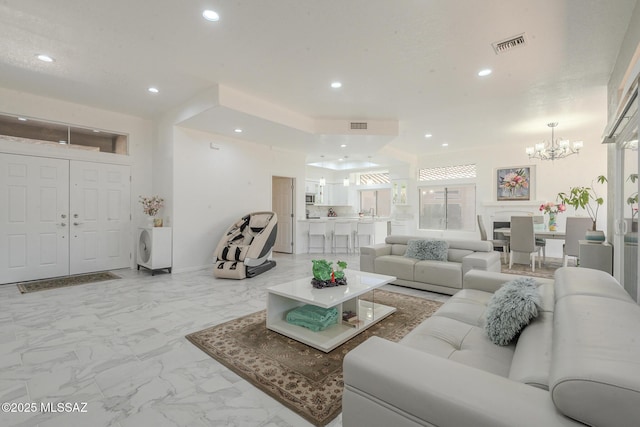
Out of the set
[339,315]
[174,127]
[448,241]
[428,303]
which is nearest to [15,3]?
[174,127]

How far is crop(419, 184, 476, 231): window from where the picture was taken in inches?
326

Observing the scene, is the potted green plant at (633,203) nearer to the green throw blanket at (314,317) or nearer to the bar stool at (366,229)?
the green throw blanket at (314,317)

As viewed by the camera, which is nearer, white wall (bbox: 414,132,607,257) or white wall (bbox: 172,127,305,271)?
white wall (bbox: 172,127,305,271)

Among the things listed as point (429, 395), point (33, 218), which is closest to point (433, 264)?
point (429, 395)

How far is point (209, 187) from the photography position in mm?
5758

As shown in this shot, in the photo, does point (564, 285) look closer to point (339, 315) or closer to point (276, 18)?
point (339, 315)

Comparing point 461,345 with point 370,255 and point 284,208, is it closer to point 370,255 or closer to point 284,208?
point 370,255

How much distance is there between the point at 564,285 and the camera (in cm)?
166

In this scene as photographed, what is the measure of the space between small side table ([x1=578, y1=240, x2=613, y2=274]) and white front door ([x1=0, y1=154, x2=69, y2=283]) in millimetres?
7540

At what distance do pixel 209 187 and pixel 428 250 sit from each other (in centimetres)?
415

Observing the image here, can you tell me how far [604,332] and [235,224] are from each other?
5437 millimetres

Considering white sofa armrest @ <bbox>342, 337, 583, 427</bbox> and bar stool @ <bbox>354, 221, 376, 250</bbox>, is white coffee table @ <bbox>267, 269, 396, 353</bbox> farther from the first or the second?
bar stool @ <bbox>354, 221, 376, 250</bbox>

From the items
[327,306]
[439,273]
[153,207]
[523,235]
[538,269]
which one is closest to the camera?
[327,306]

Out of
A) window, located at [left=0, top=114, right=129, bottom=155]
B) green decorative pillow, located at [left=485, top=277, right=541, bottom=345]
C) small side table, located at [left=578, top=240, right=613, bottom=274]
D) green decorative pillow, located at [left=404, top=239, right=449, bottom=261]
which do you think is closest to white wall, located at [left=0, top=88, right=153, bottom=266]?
window, located at [left=0, top=114, right=129, bottom=155]
